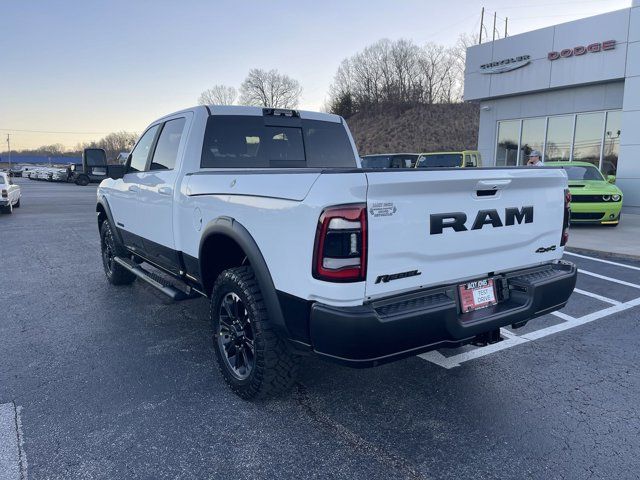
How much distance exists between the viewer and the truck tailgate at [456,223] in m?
2.49

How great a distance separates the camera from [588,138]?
16.9 meters

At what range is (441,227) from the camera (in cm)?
270

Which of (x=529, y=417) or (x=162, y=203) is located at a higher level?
(x=162, y=203)

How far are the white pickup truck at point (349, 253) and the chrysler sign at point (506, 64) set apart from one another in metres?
17.2

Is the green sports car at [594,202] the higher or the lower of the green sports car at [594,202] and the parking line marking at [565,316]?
the higher

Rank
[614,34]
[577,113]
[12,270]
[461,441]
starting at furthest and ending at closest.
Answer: [577,113], [614,34], [12,270], [461,441]

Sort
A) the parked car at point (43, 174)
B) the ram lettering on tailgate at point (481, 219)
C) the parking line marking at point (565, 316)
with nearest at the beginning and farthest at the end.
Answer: the ram lettering on tailgate at point (481, 219)
the parking line marking at point (565, 316)
the parked car at point (43, 174)

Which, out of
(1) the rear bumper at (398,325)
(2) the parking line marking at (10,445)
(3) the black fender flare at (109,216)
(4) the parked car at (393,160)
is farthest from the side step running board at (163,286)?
(4) the parked car at (393,160)

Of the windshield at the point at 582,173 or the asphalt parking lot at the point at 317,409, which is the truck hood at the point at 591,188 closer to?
the windshield at the point at 582,173

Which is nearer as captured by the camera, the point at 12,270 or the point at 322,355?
the point at 322,355

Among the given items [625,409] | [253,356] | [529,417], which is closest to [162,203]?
[253,356]

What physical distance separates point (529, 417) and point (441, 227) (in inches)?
55.0

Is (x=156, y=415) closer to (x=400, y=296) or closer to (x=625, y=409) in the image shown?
(x=400, y=296)

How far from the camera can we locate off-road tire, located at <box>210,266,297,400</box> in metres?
2.93
